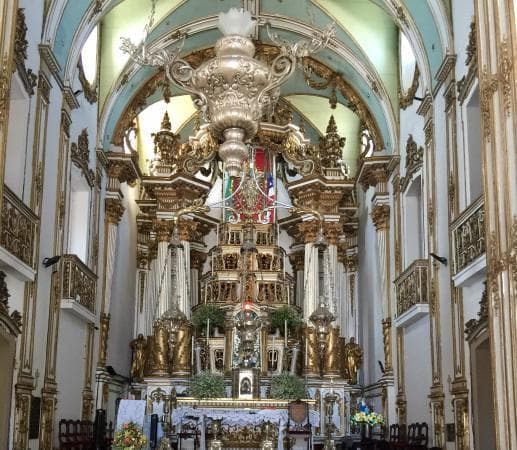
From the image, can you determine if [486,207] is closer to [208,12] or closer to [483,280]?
[483,280]

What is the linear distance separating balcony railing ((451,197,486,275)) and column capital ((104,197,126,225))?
8810 millimetres

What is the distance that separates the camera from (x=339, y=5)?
1738 centimetres

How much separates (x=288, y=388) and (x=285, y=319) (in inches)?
87.9

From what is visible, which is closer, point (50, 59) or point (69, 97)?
point (50, 59)

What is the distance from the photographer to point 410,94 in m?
16.7

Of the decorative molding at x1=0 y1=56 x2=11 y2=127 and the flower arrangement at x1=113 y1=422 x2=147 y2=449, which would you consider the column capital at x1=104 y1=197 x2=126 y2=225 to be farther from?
the decorative molding at x1=0 y1=56 x2=11 y2=127

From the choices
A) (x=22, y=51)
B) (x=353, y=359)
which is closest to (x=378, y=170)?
(x=353, y=359)

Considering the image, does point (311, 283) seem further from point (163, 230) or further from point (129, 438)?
point (129, 438)

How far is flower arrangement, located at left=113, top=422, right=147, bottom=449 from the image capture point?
37.4 ft

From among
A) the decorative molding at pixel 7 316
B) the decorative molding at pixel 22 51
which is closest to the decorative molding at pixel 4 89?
the decorative molding at pixel 22 51

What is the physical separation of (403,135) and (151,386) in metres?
8.27

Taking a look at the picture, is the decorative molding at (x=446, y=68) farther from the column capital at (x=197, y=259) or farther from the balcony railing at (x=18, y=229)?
the column capital at (x=197, y=259)

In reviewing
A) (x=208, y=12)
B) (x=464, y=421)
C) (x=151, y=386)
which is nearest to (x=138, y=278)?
(x=151, y=386)

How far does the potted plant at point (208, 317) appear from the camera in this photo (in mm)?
20031
